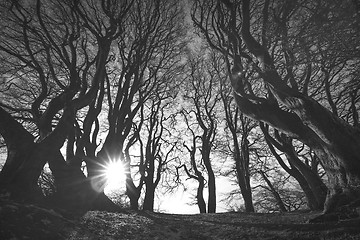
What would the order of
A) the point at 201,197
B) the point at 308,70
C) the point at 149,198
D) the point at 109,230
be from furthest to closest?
the point at 201,197
the point at 149,198
the point at 308,70
the point at 109,230

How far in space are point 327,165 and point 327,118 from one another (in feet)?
4.79

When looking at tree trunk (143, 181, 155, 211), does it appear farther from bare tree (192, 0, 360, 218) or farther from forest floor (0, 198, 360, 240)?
bare tree (192, 0, 360, 218)

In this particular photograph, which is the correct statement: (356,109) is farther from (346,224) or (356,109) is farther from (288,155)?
(346,224)

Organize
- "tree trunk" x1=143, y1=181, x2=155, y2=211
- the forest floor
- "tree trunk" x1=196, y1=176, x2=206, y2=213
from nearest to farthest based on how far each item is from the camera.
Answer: the forest floor < "tree trunk" x1=143, y1=181, x2=155, y2=211 < "tree trunk" x1=196, y1=176, x2=206, y2=213

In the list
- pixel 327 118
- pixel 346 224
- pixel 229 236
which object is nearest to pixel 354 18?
pixel 327 118

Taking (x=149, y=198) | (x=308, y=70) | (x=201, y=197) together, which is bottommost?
(x=149, y=198)

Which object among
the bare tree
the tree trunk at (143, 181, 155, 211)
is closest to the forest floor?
the bare tree

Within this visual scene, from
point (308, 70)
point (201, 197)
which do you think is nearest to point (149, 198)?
point (201, 197)

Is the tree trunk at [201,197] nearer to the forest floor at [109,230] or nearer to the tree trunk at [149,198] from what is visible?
the tree trunk at [149,198]

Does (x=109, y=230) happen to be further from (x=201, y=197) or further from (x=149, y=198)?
(x=201, y=197)

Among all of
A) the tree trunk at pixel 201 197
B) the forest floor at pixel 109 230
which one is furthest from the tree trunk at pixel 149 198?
the forest floor at pixel 109 230

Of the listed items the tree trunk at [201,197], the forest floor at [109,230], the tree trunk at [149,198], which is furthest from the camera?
the tree trunk at [201,197]

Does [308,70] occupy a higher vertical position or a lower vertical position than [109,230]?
higher

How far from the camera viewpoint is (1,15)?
8.37m
